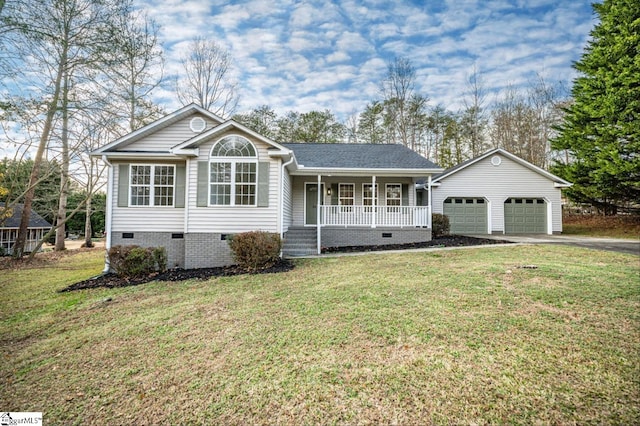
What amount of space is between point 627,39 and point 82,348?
26459 mm

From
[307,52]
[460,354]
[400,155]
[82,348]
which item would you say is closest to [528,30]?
[400,155]

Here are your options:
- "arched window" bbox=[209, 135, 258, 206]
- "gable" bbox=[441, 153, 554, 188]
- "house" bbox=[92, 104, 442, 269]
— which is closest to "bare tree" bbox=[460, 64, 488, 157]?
"gable" bbox=[441, 153, 554, 188]

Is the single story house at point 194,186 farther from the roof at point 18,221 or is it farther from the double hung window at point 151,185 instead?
the roof at point 18,221

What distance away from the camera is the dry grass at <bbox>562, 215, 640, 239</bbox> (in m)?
15.3

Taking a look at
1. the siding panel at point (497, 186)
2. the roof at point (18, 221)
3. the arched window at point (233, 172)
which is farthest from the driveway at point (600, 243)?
the roof at point (18, 221)

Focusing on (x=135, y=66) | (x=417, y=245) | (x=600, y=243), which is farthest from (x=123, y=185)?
(x=600, y=243)

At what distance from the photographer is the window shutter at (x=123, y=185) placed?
31.8 feet

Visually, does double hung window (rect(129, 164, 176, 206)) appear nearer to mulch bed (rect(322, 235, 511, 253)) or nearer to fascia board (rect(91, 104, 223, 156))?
fascia board (rect(91, 104, 223, 156))

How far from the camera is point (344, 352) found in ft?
11.3

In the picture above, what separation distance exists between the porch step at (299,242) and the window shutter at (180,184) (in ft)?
13.0

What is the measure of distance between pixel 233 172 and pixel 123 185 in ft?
13.1

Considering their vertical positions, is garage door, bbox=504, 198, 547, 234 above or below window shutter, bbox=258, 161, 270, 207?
below

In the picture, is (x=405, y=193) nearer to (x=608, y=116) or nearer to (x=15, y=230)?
(x=608, y=116)

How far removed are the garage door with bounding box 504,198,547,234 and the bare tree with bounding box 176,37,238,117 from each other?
19196mm
